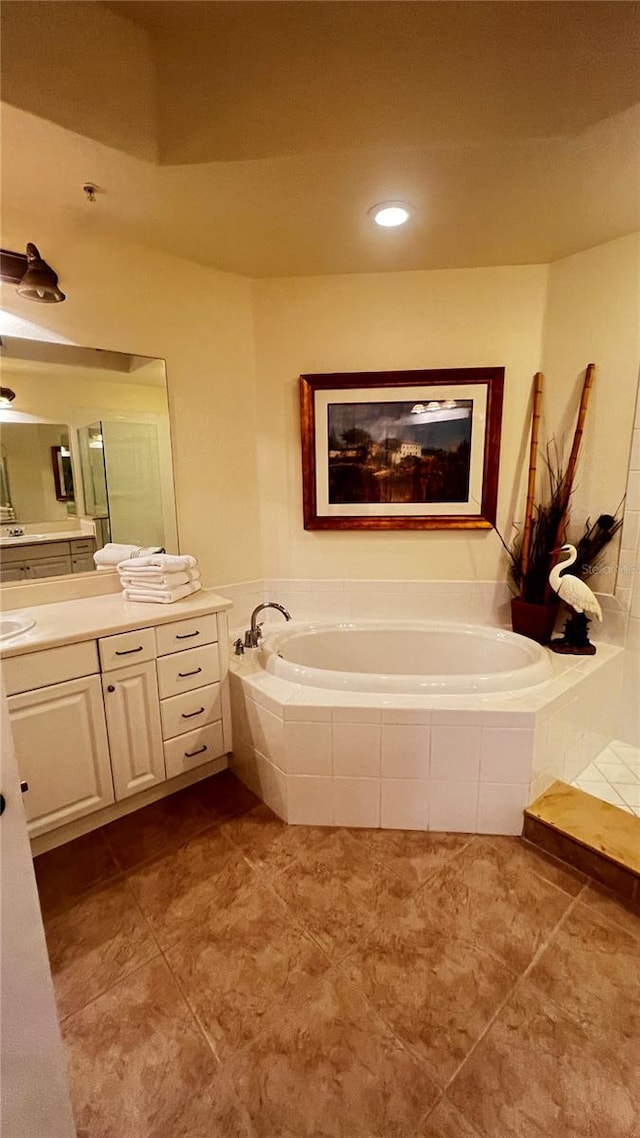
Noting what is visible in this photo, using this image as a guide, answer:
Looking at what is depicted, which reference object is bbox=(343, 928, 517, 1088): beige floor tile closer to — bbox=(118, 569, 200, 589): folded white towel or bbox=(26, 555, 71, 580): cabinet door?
bbox=(118, 569, 200, 589): folded white towel

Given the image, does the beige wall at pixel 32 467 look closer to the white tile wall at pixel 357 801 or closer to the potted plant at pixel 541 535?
the white tile wall at pixel 357 801

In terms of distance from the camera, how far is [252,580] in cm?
270

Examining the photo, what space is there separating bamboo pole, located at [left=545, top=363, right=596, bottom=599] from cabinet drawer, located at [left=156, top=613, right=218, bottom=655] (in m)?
1.64

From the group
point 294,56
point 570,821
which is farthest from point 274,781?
point 294,56

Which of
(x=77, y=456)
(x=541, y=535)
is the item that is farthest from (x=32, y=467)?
(x=541, y=535)

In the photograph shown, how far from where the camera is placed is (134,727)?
5.94ft

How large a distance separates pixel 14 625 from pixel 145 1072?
1.34 meters

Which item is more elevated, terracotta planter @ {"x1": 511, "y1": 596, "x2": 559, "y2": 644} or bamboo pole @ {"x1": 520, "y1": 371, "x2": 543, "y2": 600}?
bamboo pole @ {"x1": 520, "y1": 371, "x2": 543, "y2": 600}

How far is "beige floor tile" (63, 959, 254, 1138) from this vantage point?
98 cm

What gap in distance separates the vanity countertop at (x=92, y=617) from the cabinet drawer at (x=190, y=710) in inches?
13.5

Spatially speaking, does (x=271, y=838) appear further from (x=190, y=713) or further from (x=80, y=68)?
(x=80, y=68)

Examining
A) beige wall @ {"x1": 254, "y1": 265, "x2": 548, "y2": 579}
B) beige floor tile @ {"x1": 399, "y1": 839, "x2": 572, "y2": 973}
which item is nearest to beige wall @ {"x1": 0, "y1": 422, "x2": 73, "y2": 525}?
beige wall @ {"x1": 254, "y1": 265, "x2": 548, "y2": 579}

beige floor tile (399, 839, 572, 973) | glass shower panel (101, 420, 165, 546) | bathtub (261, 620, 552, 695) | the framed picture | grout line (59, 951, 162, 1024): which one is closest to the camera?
grout line (59, 951, 162, 1024)

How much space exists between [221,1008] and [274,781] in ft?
2.42
